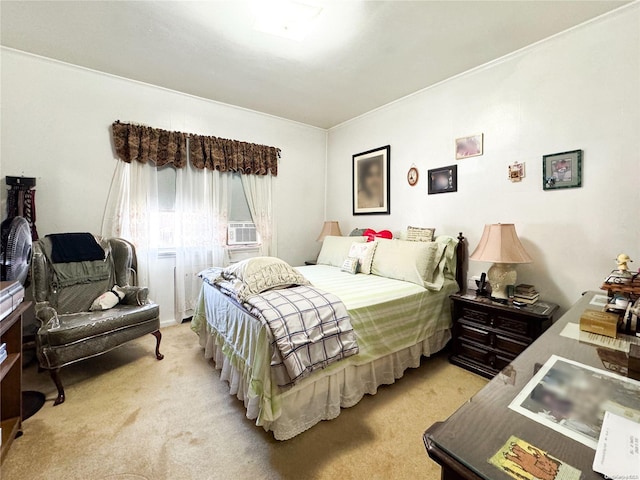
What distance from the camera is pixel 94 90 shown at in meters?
2.78

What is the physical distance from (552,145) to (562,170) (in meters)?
0.22

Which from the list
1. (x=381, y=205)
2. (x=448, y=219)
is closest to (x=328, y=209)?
(x=381, y=205)

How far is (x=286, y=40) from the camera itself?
224 centimetres

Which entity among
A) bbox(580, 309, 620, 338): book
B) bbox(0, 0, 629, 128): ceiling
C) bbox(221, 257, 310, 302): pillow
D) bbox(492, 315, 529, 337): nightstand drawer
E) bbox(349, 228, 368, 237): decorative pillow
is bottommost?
bbox(492, 315, 529, 337): nightstand drawer

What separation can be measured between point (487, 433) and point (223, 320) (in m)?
1.83

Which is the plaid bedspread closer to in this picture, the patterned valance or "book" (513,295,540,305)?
"book" (513,295,540,305)

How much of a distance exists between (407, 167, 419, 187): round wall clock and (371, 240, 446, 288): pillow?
0.83 metres

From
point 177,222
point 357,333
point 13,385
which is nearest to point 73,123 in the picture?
point 177,222

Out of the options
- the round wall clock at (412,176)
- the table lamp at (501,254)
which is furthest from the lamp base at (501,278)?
the round wall clock at (412,176)

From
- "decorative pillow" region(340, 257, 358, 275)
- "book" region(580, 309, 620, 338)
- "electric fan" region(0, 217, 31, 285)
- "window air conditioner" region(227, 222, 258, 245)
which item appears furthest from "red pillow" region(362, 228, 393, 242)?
"electric fan" region(0, 217, 31, 285)

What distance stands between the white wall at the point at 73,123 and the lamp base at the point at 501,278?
329cm

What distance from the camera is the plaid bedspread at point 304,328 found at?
4.90ft

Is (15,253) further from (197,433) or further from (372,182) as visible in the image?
(372,182)

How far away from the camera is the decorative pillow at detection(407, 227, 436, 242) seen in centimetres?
291
